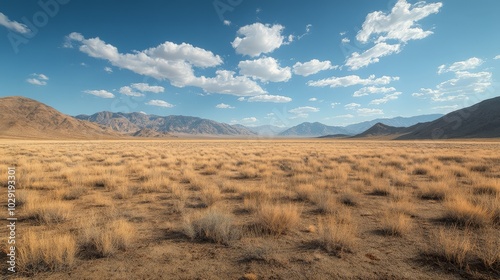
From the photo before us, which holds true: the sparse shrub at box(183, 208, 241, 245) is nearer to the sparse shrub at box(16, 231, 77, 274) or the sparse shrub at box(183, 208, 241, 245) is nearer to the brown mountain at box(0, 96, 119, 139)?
the sparse shrub at box(16, 231, 77, 274)

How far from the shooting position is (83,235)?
4.84 m

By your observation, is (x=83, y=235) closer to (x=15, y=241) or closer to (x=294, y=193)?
(x=15, y=241)

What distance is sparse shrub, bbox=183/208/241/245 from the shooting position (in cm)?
496

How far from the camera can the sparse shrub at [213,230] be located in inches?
195

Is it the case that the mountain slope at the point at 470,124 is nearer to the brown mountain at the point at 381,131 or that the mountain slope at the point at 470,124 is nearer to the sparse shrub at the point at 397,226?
the brown mountain at the point at 381,131

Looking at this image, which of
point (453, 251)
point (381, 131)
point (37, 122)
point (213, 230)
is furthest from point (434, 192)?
point (381, 131)

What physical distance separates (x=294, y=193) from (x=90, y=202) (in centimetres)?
691

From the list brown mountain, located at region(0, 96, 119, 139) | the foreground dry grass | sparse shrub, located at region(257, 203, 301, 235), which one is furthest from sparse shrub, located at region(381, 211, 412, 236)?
brown mountain, located at region(0, 96, 119, 139)

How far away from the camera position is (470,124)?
12219 cm

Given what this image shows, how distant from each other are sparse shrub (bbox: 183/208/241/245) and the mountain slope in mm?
138889

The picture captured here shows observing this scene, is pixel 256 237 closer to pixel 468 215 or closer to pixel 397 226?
pixel 397 226

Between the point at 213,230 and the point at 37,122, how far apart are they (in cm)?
19028

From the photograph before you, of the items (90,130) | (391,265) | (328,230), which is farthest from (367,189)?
(90,130)

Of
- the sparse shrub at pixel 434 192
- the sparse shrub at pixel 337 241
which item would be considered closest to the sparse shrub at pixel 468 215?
the sparse shrub at pixel 434 192
